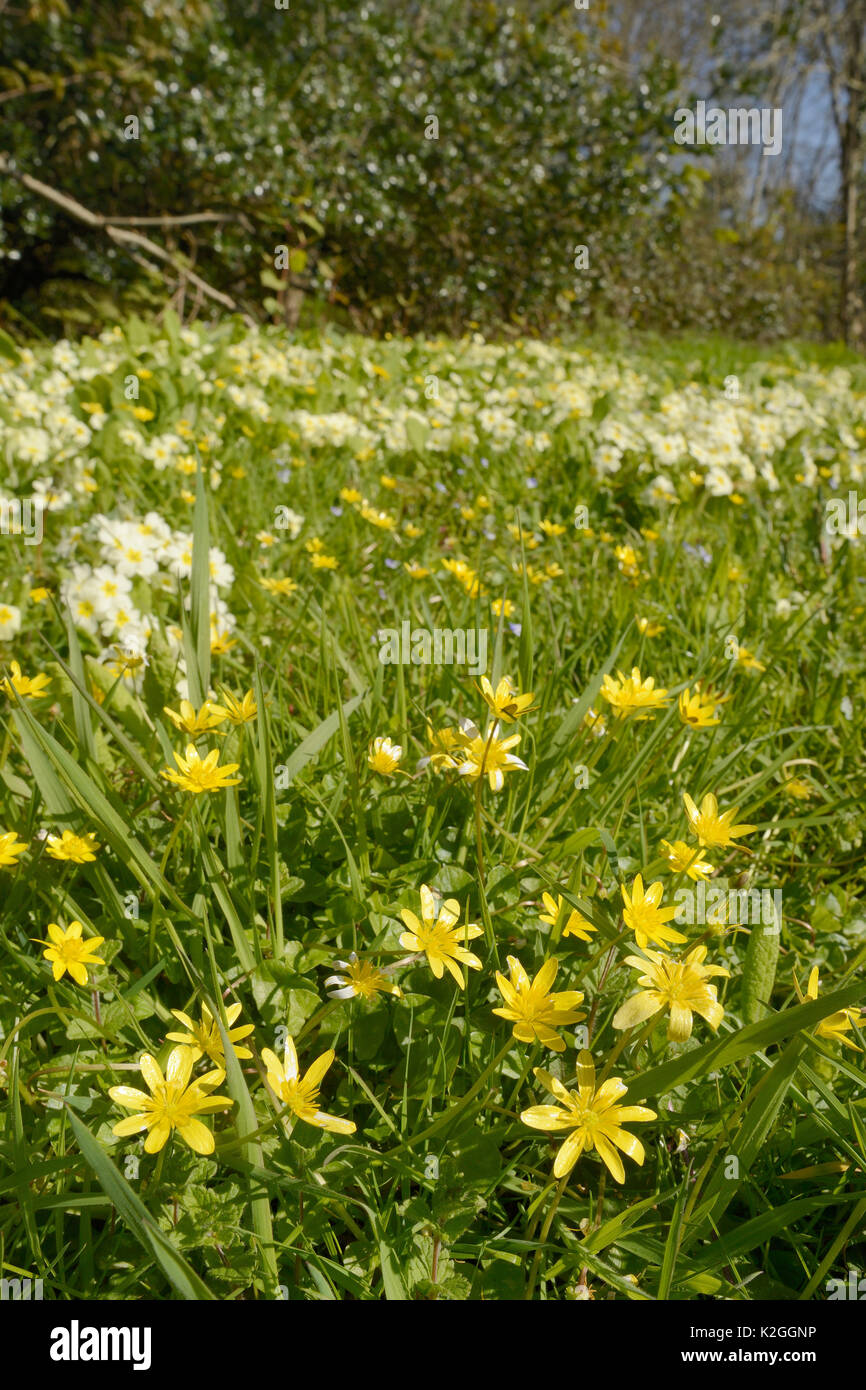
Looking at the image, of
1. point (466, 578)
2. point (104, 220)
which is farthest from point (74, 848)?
point (104, 220)

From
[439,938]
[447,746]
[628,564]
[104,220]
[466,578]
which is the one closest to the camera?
[439,938]

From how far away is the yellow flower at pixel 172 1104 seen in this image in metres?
0.87

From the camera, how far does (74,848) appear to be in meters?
1.22

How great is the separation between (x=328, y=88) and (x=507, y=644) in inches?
315

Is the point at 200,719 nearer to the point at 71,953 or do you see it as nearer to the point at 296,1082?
the point at 71,953

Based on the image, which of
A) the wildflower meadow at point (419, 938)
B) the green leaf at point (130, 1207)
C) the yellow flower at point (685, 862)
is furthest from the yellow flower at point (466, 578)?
the green leaf at point (130, 1207)

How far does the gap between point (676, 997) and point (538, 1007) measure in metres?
0.14

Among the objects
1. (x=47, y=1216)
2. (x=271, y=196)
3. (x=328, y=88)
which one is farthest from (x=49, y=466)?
(x=328, y=88)

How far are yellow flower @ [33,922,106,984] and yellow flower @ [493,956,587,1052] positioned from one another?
18.2 inches

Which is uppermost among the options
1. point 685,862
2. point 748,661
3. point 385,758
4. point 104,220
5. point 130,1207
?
point 104,220

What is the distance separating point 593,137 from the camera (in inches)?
384

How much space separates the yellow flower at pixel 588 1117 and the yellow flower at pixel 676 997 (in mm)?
65

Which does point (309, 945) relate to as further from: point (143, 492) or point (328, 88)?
point (328, 88)

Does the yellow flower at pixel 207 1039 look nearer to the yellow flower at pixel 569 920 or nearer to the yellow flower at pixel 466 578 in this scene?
the yellow flower at pixel 569 920
